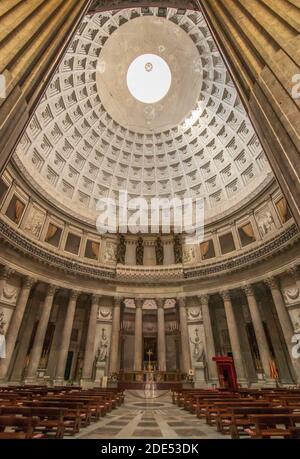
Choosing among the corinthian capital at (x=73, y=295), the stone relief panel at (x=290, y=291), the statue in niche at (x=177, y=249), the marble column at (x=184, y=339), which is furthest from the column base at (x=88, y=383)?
the stone relief panel at (x=290, y=291)

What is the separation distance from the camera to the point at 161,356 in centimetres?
2338

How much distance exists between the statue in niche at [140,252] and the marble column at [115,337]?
Result: 5256 mm

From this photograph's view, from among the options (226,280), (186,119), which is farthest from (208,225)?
(186,119)

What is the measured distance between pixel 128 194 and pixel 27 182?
1292 centimetres

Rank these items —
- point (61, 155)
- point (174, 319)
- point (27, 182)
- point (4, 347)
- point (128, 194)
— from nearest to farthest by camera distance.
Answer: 1. point (4, 347)
2. point (27, 182)
3. point (61, 155)
4. point (174, 319)
5. point (128, 194)

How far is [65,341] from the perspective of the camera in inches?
845

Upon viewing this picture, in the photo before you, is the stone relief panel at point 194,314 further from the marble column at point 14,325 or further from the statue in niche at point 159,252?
the marble column at point 14,325

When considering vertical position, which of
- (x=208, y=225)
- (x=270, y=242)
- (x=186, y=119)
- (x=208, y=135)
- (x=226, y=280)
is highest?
(x=186, y=119)

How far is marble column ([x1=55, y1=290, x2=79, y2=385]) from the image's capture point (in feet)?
66.2

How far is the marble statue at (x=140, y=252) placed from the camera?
1135 inches

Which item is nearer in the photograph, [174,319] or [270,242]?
[270,242]

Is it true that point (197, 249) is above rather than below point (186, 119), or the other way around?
below

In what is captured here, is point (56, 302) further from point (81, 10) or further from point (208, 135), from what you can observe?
→ point (208, 135)

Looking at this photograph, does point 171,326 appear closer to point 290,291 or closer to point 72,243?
point 290,291
